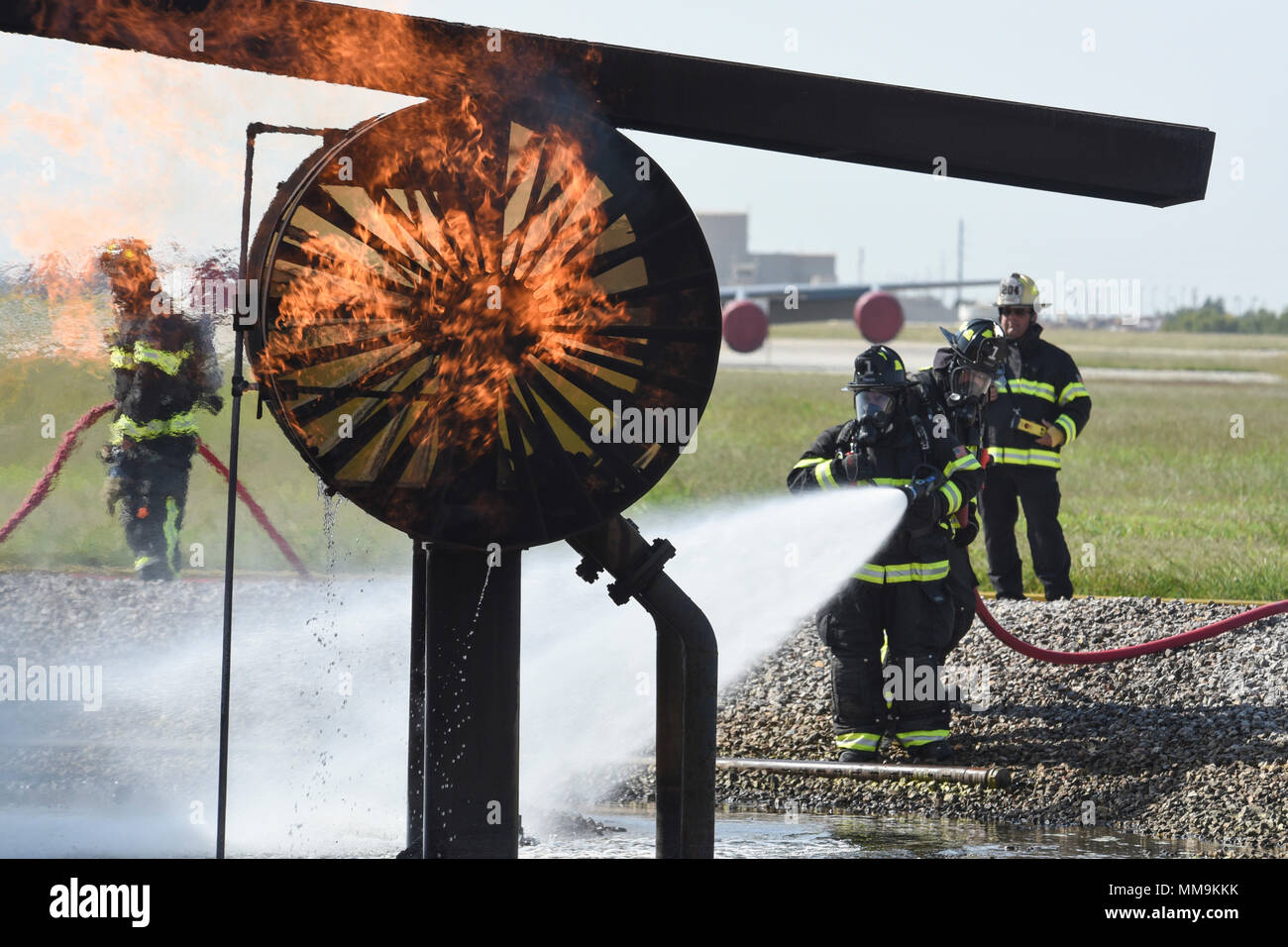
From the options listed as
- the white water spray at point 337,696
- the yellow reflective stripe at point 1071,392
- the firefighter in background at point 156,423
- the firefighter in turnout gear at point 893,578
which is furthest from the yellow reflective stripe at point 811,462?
the firefighter in background at point 156,423

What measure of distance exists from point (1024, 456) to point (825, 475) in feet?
11.0

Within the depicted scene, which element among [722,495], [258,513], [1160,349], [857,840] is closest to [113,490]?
[258,513]

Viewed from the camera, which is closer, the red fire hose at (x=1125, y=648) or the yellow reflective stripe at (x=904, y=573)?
the yellow reflective stripe at (x=904, y=573)

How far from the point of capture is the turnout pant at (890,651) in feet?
24.8

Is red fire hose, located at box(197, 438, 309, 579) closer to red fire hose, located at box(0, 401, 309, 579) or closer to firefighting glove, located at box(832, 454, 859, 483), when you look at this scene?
red fire hose, located at box(0, 401, 309, 579)

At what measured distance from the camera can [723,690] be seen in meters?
8.91

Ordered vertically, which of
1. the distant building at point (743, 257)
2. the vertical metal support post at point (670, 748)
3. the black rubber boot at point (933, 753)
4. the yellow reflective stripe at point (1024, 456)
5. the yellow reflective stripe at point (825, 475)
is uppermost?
the distant building at point (743, 257)

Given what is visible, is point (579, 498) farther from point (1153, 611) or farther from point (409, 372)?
point (1153, 611)

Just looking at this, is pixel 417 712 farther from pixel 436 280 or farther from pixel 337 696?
pixel 337 696

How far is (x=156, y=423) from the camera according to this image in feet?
34.3

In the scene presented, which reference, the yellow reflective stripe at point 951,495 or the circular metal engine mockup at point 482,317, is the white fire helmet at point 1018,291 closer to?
the yellow reflective stripe at point 951,495

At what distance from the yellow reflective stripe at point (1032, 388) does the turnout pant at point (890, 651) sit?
3053 mm

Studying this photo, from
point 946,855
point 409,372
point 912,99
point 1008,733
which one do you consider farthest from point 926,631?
point 409,372

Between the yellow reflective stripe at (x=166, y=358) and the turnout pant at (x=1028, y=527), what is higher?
the yellow reflective stripe at (x=166, y=358)
